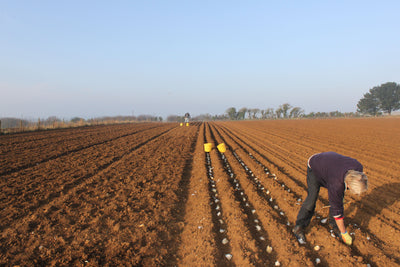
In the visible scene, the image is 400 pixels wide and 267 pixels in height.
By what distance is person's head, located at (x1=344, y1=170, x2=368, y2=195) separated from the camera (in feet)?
9.23

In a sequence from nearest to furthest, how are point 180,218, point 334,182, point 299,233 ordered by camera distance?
point 334,182, point 299,233, point 180,218

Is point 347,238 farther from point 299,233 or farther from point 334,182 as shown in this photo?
point 334,182

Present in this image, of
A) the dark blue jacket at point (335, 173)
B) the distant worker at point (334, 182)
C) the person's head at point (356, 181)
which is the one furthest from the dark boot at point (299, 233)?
the person's head at point (356, 181)

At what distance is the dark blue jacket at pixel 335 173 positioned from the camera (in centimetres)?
311

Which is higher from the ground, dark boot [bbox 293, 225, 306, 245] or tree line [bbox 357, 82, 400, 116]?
tree line [bbox 357, 82, 400, 116]

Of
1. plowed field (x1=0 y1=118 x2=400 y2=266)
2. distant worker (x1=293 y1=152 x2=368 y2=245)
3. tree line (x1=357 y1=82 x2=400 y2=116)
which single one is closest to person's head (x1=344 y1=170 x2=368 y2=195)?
distant worker (x1=293 y1=152 x2=368 y2=245)

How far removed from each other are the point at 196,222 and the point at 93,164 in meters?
6.01

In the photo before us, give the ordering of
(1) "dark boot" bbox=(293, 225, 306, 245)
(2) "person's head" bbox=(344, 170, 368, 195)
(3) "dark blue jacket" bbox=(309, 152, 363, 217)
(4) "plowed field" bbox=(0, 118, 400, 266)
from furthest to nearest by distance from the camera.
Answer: (1) "dark boot" bbox=(293, 225, 306, 245) < (4) "plowed field" bbox=(0, 118, 400, 266) < (3) "dark blue jacket" bbox=(309, 152, 363, 217) < (2) "person's head" bbox=(344, 170, 368, 195)

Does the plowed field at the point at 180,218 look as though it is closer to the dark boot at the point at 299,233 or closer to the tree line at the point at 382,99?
the dark boot at the point at 299,233

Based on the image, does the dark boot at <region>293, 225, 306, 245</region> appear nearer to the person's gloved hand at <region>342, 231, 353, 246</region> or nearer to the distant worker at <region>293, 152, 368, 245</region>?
the distant worker at <region>293, 152, 368, 245</region>

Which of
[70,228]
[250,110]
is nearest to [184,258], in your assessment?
[70,228]

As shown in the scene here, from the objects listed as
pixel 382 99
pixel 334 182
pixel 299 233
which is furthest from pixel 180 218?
pixel 382 99

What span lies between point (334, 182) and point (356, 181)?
343 mm

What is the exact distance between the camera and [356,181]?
287 cm
